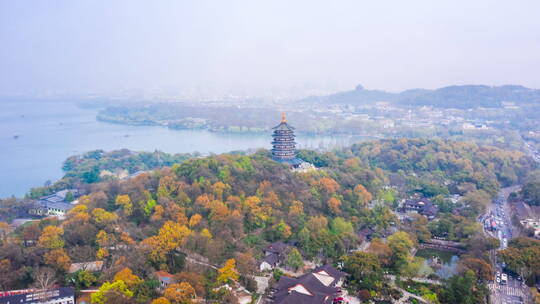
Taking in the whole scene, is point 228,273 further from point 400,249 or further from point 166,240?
point 400,249

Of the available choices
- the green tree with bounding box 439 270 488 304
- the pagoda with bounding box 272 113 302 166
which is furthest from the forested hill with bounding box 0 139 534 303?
the pagoda with bounding box 272 113 302 166

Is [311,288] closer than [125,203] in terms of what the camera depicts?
Yes

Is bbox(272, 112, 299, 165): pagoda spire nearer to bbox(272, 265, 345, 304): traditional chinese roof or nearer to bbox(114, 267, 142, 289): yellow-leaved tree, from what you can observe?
bbox(272, 265, 345, 304): traditional chinese roof

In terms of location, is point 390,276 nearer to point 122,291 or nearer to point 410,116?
point 122,291

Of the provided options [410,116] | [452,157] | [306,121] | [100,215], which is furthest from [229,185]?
[410,116]

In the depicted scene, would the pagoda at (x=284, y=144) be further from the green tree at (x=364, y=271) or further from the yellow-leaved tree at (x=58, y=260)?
the yellow-leaved tree at (x=58, y=260)

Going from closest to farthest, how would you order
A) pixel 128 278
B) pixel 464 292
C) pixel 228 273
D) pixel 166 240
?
pixel 128 278 → pixel 464 292 → pixel 228 273 → pixel 166 240

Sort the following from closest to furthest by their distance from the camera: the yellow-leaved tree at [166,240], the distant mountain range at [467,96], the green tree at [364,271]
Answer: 1. the green tree at [364,271]
2. the yellow-leaved tree at [166,240]
3. the distant mountain range at [467,96]

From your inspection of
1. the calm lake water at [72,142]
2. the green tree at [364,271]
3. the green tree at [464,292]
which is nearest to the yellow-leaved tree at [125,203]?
the green tree at [364,271]

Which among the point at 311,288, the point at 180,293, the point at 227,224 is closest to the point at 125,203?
the point at 227,224
